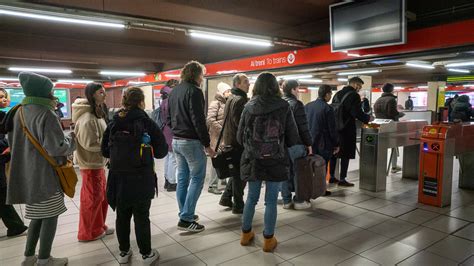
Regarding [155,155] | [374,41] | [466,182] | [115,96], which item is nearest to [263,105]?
[155,155]

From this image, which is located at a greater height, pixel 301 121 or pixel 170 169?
pixel 301 121

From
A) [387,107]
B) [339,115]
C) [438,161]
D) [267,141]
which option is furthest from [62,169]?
[387,107]

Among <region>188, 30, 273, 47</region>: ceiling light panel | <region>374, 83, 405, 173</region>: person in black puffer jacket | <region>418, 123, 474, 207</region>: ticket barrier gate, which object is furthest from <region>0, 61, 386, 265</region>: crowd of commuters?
<region>374, 83, 405, 173</region>: person in black puffer jacket

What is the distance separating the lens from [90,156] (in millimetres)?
2729

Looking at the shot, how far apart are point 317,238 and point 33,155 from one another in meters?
2.42

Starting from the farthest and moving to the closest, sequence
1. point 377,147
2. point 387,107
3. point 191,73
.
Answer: point 387,107
point 377,147
point 191,73

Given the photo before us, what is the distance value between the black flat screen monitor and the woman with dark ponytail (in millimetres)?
3373

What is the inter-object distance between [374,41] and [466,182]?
8.14ft

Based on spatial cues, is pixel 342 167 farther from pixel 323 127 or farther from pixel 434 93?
pixel 434 93

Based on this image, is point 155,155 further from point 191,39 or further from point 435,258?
point 191,39

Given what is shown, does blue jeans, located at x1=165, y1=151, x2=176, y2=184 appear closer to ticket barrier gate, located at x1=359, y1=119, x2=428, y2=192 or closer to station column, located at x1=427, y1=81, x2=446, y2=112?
ticket barrier gate, located at x1=359, y1=119, x2=428, y2=192

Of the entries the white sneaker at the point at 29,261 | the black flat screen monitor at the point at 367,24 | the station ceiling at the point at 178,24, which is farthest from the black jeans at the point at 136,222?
the black flat screen monitor at the point at 367,24

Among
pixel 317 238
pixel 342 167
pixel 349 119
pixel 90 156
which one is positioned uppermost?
pixel 349 119

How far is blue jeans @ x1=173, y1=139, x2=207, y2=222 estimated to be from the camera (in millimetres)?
2887
